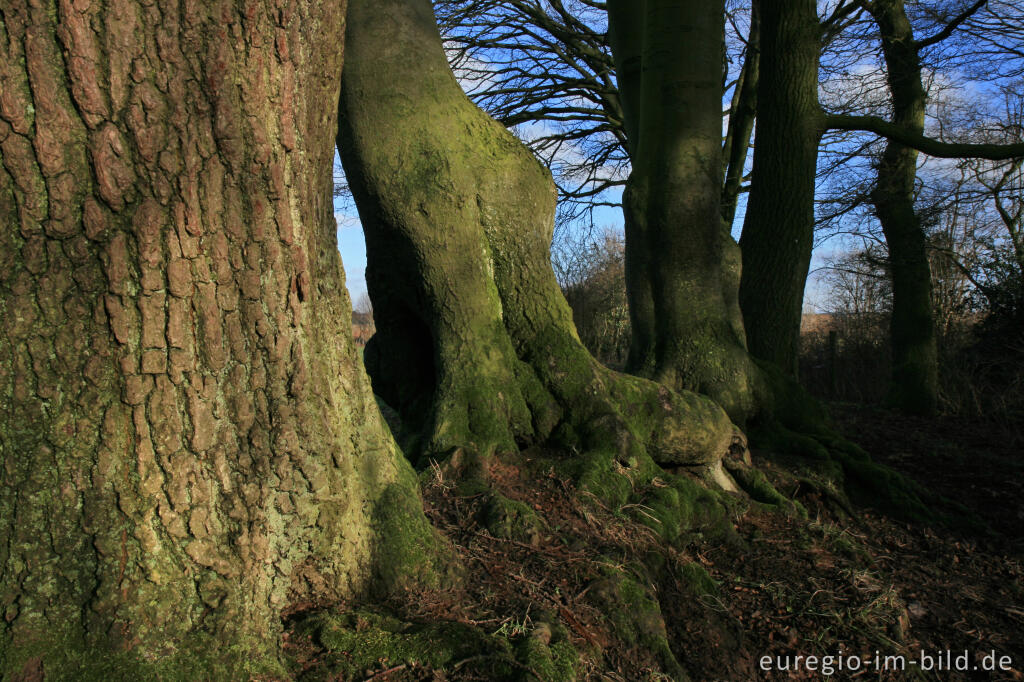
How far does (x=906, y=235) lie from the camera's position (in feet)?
38.0

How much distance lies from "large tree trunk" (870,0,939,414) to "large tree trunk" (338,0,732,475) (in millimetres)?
8596

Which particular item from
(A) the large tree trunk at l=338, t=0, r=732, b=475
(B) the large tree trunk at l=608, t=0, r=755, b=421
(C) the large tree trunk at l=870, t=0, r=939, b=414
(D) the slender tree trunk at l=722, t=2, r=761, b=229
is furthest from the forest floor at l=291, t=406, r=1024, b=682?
(D) the slender tree trunk at l=722, t=2, r=761, b=229

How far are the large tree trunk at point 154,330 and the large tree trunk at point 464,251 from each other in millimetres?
1921

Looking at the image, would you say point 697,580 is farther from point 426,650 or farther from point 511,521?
point 426,650

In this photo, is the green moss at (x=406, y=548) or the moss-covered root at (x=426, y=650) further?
the green moss at (x=406, y=548)

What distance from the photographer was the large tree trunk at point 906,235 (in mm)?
11172

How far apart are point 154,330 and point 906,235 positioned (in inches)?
490

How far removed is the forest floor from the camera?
225cm

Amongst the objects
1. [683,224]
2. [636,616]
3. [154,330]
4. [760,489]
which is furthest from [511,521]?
[683,224]

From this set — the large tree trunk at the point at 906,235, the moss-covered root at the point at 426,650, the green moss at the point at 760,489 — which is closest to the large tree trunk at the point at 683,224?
the green moss at the point at 760,489

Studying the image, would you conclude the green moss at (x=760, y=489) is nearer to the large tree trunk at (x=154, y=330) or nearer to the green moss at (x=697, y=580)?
the green moss at (x=697, y=580)

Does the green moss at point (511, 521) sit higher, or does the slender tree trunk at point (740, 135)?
the slender tree trunk at point (740, 135)

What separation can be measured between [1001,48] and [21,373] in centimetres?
1355

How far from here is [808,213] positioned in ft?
26.7
